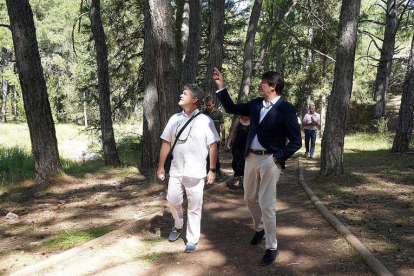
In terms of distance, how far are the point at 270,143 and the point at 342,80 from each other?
506 cm

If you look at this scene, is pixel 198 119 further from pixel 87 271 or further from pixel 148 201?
pixel 148 201

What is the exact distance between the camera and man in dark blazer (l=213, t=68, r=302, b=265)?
408 cm

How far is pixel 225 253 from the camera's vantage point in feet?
15.4

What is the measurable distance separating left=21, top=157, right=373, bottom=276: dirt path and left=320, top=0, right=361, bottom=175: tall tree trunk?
2.72 m

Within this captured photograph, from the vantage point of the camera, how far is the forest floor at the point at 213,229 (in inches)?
162

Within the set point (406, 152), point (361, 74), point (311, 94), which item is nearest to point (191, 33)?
point (406, 152)

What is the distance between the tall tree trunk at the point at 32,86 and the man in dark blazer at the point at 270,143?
5.75 m

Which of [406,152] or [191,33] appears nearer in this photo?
[406,152]

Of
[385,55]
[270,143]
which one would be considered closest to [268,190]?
[270,143]

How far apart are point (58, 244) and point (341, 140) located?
6791 mm

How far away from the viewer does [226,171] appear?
35.7ft

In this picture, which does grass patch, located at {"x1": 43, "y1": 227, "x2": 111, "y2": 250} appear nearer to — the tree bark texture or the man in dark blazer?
the man in dark blazer

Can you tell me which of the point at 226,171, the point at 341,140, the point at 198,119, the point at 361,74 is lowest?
the point at 226,171

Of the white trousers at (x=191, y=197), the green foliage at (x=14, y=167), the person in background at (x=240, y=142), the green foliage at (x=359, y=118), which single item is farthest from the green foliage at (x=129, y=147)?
the green foliage at (x=359, y=118)
